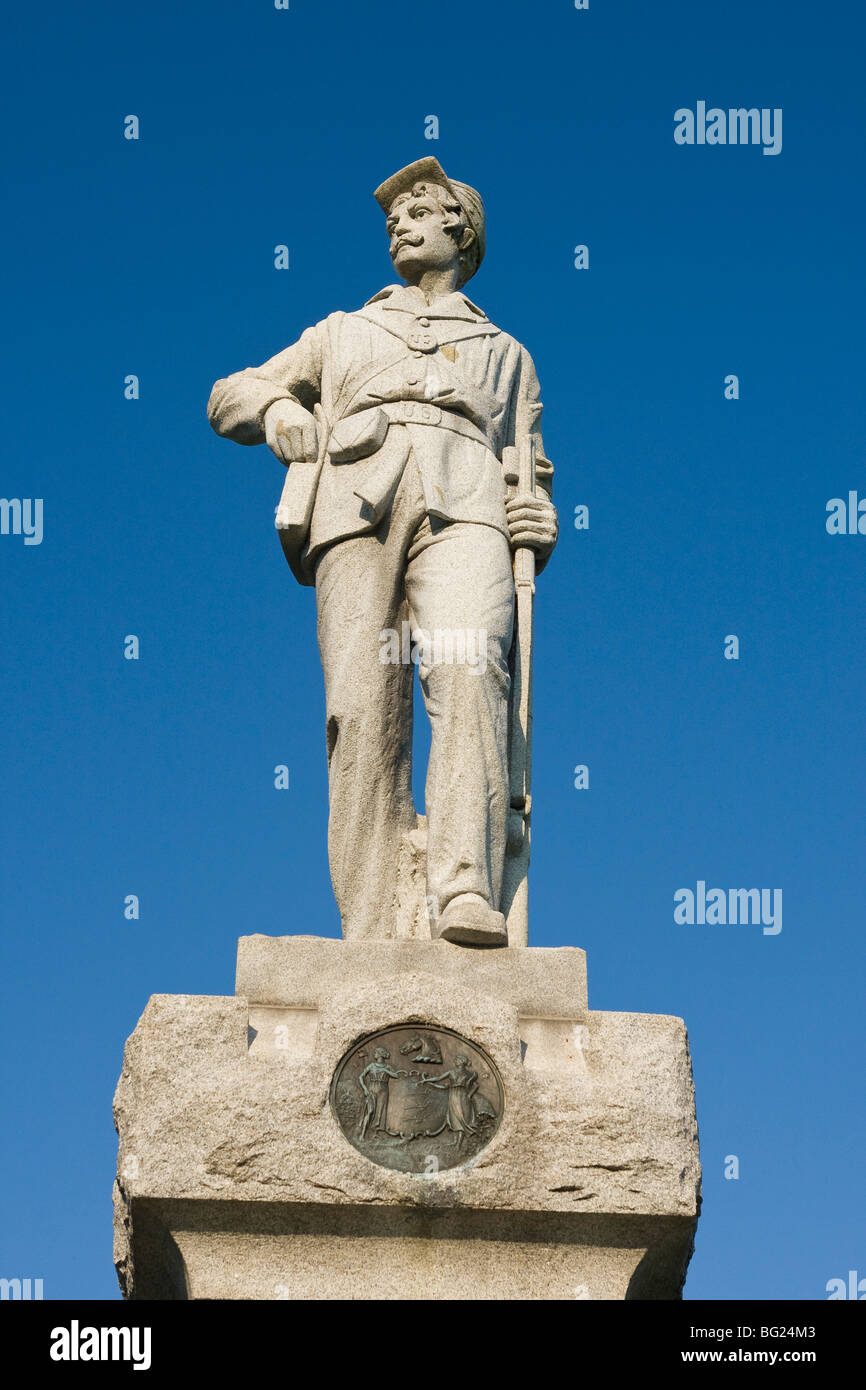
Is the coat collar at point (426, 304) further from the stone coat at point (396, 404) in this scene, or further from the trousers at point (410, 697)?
the trousers at point (410, 697)

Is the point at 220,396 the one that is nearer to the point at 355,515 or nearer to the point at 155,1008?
the point at 355,515

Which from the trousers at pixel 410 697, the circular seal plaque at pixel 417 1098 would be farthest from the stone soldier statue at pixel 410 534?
the circular seal plaque at pixel 417 1098

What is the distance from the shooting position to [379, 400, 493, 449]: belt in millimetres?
9297

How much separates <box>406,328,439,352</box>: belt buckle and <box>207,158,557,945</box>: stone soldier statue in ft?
0.04

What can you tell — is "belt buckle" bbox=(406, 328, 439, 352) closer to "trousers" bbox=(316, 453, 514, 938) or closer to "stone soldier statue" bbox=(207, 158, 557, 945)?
"stone soldier statue" bbox=(207, 158, 557, 945)

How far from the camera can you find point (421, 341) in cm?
959

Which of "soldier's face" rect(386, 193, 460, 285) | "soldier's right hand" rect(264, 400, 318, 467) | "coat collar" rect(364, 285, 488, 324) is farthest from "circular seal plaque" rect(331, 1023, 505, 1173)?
"soldier's face" rect(386, 193, 460, 285)

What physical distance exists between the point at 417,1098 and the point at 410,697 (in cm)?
203

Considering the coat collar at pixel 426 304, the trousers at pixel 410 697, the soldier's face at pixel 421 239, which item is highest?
the soldier's face at pixel 421 239

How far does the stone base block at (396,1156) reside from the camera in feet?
24.3

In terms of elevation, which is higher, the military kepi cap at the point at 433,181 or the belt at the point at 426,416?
the military kepi cap at the point at 433,181

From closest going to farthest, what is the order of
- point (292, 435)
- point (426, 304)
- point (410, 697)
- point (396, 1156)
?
1. point (396, 1156)
2. point (410, 697)
3. point (292, 435)
4. point (426, 304)

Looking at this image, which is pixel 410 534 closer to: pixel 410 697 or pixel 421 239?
pixel 410 697

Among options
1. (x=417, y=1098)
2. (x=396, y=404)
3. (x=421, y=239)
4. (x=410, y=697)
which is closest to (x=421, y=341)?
(x=396, y=404)
